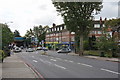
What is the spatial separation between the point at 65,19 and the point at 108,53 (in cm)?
1318

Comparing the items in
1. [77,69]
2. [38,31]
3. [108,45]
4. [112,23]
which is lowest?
[77,69]

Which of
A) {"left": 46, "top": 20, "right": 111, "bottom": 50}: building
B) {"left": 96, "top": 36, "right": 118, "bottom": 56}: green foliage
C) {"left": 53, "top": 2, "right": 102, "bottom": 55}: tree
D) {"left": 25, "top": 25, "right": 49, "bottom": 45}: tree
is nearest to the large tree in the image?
{"left": 25, "top": 25, "right": 49, "bottom": 45}: tree

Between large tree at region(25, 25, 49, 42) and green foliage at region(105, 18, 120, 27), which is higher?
large tree at region(25, 25, 49, 42)

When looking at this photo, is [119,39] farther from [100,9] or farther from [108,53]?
[100,9]

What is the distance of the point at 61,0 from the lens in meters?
46.6

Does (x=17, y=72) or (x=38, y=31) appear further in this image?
(x=38, y=31)

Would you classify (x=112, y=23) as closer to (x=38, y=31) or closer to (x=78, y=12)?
(x=78, y=12)

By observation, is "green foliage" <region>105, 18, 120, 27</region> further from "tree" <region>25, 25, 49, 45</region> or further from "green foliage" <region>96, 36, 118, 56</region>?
"tree" <region>25, 25, 49, 45</region>

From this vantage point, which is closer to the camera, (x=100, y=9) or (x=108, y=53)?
(x=108, y=53)

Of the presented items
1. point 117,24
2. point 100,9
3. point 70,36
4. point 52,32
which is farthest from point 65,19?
point 52,32

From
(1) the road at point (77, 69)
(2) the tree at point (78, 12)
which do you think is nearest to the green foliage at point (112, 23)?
(2) the tree at point (78, 12)

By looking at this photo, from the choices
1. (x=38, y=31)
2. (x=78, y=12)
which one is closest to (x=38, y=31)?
(x=38, y=31)

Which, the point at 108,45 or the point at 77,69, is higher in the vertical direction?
the point at 108,45

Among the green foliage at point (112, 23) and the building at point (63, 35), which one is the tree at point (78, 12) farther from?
the building at point (63, 35)
